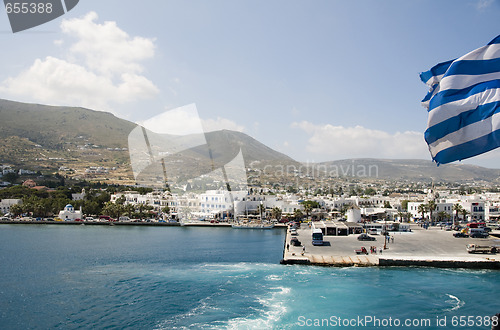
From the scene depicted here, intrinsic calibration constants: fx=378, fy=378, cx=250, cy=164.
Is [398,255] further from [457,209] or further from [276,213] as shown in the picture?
[276,213]

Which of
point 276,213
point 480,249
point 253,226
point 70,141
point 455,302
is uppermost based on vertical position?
point 70,141

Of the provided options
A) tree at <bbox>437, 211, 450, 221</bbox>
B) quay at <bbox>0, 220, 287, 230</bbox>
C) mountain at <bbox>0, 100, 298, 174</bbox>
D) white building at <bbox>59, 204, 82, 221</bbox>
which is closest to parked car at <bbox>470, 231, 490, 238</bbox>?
tree at <bbox>437, 211, 450, 221</bbox>

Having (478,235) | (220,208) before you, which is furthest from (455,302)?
(220,208)

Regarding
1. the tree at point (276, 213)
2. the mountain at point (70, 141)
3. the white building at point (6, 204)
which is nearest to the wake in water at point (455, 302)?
the tree at point (276, 213)

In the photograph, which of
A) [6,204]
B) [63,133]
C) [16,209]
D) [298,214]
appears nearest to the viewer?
[298,214]

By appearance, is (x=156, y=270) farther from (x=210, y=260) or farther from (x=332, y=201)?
(x=332, y=201)

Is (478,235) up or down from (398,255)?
A: up

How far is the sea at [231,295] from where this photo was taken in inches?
481

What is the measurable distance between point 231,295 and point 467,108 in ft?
37.5

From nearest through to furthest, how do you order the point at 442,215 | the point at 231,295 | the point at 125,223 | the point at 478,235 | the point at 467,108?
1. the point at 467,108
2. the point at 231,295
3. the point at 478,235
4. the point at 442,215
5. the point at 125,223

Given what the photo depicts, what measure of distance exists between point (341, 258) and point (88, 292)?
13371 millimetres

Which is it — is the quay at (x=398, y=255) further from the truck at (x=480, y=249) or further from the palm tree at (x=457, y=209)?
the palm tree at (x=457, y=209)

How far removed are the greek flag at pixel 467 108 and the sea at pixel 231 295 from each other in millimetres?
7465

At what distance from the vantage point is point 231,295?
589 inches
